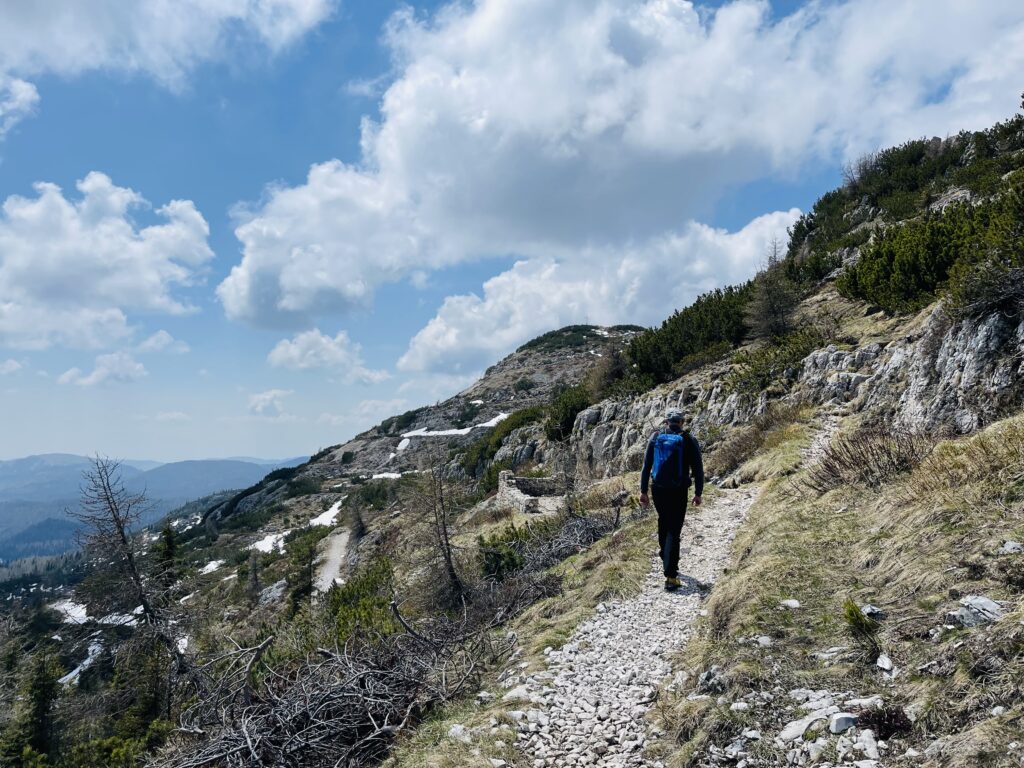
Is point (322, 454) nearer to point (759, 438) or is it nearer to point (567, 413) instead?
point (567, 413)

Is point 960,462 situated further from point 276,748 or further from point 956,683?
point 276,748

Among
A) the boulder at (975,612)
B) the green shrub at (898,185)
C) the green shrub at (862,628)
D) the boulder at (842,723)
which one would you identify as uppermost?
the green shrub at (898,185)

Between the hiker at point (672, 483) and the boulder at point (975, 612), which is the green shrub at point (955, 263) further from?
the boulder at point (975, 612)

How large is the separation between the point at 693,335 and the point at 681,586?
23454 mm

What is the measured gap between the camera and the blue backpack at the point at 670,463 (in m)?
7.68

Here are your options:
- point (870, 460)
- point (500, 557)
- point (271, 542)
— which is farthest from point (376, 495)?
point (870, 460)

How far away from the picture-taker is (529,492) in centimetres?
2780

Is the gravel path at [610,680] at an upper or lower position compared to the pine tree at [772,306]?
lower

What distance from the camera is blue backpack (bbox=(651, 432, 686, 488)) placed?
768cm

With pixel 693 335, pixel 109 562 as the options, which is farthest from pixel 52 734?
pixel 693 335

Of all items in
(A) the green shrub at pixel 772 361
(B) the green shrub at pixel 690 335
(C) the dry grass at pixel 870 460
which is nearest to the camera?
(C) the dry grass at pixel 870 460

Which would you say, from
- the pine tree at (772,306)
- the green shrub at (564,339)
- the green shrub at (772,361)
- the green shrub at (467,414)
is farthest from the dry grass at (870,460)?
the green shrub at (564,339)

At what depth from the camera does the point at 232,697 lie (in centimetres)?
616

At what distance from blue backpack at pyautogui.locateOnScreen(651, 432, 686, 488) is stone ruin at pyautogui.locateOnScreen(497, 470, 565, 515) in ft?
54.3
